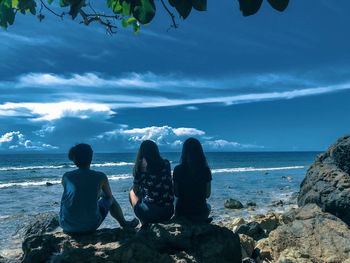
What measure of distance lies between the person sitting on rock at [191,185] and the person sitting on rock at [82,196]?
1127 millimetres

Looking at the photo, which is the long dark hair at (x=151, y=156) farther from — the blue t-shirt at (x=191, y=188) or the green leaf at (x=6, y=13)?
the green leaf at (x=6, y=13)

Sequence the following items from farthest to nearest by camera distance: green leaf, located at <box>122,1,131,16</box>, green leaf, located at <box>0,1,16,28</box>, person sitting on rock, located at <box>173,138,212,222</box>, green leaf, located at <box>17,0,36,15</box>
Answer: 1. person sitting on rock, located at <box>173,138,212,222</box>
2. green leaf, located at <box>17,0,36,15</box>
3. green leaf, located at <box>0,1,16,28</box>
4. green leaf, located at <box>122,1,131,16</box>

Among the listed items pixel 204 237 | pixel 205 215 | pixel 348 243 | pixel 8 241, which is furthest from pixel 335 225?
pixel 8 241

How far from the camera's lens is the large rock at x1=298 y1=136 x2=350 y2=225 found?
880 cm

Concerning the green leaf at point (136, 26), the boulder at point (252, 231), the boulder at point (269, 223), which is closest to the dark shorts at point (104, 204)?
the green leaf at point (136, 26)

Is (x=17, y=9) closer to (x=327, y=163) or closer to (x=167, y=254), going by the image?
(x=167, y=254)

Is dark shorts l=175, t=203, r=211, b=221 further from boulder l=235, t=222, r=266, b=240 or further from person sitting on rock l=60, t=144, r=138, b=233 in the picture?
boulder l=235, t=222, r=266, b=240

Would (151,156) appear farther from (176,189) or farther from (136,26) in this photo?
(136,26)

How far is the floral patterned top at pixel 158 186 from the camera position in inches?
247

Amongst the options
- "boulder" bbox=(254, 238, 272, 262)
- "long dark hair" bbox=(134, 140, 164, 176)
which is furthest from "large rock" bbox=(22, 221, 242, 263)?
"boulder" bbox=(254, 238, 272, 262)

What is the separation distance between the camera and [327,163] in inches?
422

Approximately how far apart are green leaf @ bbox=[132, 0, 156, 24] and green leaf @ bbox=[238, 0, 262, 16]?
1.77 feet

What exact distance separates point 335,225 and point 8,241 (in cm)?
679

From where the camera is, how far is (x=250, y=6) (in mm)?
1959
